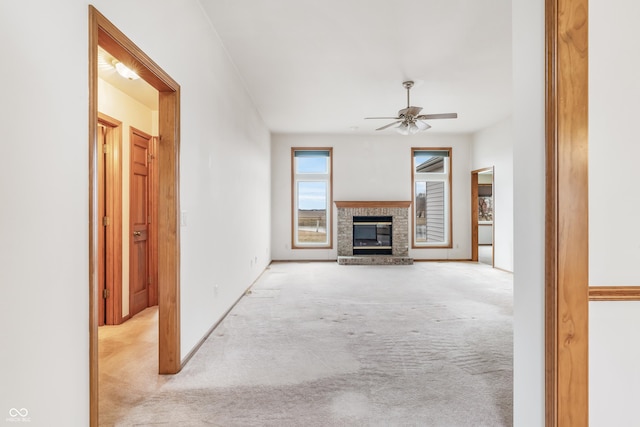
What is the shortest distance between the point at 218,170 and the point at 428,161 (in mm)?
5901

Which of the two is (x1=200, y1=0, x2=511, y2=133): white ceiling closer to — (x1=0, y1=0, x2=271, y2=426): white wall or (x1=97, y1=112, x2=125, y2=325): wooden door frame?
(x1=0, y1=0, x2=271, y2=426): white wall

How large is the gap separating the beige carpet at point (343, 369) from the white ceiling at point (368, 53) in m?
2.85

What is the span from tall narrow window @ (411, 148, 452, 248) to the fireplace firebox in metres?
0.68

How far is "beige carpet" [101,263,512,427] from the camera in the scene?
1807 millimetres

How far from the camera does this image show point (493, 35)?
325cm

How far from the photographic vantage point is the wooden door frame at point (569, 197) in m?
1.29

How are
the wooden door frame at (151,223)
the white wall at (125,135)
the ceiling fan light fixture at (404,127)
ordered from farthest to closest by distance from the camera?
the ceiling fan light fixture at (404,127)
the wooden door frame at (151,223)
the white wall at (125,135)

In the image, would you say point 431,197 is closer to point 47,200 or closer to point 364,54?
point 364,54

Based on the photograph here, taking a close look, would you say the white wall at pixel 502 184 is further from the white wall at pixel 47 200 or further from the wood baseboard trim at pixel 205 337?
the white wall at pixel 47 200

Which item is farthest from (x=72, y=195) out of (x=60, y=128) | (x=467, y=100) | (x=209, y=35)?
(x=467, y=100)

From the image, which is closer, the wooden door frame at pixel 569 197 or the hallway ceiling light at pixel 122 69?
the wooden door frame at pixel 569 197
